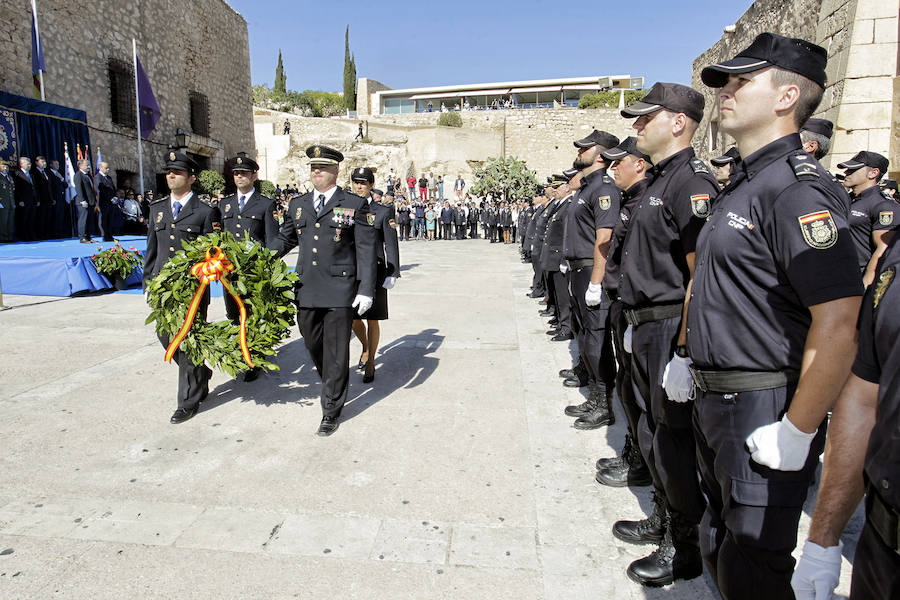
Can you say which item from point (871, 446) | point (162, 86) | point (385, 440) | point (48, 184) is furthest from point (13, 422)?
point (162, 86)

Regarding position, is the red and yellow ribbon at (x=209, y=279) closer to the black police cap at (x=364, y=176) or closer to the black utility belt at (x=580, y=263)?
the black utility belt at (x=580, y=263)

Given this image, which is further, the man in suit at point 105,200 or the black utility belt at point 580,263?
the man in suit at point 105,200

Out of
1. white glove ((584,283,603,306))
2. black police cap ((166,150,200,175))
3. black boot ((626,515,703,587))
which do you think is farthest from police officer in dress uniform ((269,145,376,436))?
black boot ((626,515,703,587))

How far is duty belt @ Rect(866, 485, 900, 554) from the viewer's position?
124 cm

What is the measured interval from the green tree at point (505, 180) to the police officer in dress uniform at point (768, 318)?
36.3 metres

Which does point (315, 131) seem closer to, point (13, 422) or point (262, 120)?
point (262, 120)

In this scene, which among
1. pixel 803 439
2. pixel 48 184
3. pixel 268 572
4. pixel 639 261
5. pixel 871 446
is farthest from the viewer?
pixel 48 184

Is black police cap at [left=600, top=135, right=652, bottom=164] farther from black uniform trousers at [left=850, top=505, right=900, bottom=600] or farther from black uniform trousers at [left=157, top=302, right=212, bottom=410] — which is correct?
black uniform trousers at [left=157, top=302, right=212, bottom=410]

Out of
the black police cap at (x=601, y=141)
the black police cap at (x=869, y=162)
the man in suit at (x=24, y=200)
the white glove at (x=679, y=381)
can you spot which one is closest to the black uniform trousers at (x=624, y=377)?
the white glove at (x=679, y=381)

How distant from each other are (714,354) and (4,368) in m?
6.39

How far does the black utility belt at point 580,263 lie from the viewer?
16.4 feet

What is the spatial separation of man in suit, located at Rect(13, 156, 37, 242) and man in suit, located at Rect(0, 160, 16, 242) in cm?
38

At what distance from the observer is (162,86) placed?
72.6ft

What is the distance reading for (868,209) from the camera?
4926 mm
